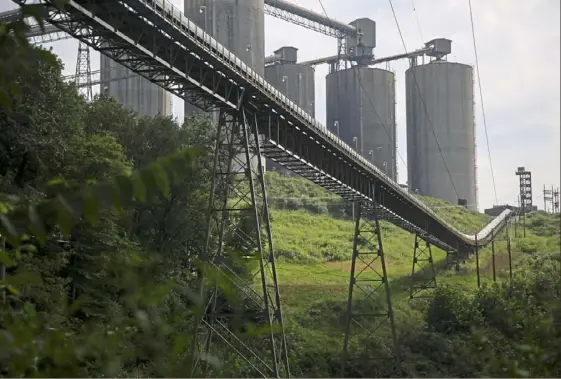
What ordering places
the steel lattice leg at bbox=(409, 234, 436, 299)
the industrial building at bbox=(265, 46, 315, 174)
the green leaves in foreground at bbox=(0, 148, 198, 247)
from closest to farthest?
1. the green leaves in foreground at bbox=(0, 148, 198, 247)
2. the steel lattice leg at bbox=(409, 234, 436, 299)
3. the industrial building at bbox=(265, 46, 315, 174)

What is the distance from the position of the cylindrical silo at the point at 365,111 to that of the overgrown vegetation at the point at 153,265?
4922 mm

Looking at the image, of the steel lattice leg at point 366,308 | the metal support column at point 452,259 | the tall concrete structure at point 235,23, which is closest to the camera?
the steel lattice leg at point 366,308

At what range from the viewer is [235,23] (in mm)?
18109

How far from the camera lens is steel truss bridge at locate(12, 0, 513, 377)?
9.18 meters

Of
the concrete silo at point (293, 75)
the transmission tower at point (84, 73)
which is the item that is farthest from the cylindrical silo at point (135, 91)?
Answer: the concrete silo at point (293, 75)

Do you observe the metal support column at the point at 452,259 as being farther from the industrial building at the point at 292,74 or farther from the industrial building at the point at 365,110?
the industrial building at the point at 292,74

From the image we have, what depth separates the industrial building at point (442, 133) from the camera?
31.4 metres

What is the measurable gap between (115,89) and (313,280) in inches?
336

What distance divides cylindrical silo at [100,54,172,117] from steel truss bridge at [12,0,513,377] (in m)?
6.30

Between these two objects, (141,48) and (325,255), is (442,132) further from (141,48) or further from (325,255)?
(141,48)

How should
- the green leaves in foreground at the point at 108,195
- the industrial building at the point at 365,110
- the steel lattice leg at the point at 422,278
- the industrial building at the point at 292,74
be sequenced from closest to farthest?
1. the green leaves in foreground at the point at 108,195
2. the steel lattice leg at the point at 422,278
3. the industrial building at the point at 365,110
4. the industrial building at the point at 292,74

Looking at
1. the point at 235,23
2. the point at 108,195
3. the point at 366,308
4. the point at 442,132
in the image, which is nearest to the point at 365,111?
the point at 442,132

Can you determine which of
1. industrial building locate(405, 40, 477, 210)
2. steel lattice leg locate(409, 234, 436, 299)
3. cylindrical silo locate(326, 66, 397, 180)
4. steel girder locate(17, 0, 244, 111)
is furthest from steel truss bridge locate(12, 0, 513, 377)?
cylindrical silo locate(326, 66, 397, 180)

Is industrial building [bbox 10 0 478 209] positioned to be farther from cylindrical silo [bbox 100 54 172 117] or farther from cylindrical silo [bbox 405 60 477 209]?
cylindrical silo [bbox 100 54 172 117]
